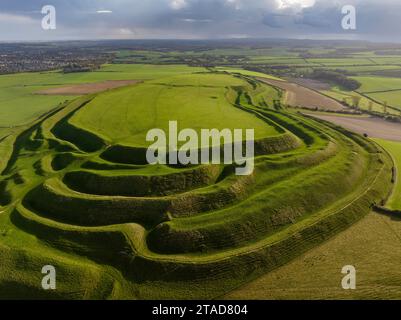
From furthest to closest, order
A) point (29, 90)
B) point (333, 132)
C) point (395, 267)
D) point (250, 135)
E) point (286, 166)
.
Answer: point (29, 90) → point (333, 132) → point (250, 135) → point (286, 166) → point (395, 267)

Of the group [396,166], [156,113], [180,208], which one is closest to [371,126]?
[396,166]

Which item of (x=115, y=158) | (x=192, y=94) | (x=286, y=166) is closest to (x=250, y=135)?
(x=286, y=166)

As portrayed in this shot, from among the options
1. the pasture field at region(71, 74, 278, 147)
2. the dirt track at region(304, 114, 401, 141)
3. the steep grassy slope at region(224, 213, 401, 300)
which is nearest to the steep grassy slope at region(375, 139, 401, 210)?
the dirt track at region(304, 114, 401, 141)

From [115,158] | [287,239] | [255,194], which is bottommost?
[287,239]

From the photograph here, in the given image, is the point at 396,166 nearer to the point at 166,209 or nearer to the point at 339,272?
the point at 339,272

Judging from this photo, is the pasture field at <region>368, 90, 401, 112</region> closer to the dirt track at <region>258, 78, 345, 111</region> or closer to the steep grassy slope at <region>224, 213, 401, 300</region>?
the dirt track at <region>258, 78, 345, 111</region>

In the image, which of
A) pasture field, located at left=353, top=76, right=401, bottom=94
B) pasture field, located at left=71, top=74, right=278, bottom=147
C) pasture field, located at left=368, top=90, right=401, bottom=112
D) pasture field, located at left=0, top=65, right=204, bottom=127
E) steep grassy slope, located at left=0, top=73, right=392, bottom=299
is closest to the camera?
steep grassy slope, located at left=0, top=73, right=392, bottom=299

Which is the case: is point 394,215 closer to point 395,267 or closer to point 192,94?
point 395,267
